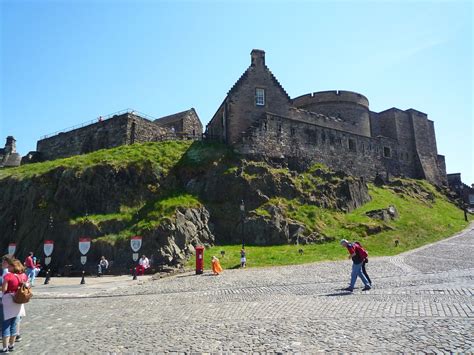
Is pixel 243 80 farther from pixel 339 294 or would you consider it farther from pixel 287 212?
pixel 339 294

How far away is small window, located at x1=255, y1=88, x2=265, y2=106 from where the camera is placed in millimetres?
32906

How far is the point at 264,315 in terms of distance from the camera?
943cm

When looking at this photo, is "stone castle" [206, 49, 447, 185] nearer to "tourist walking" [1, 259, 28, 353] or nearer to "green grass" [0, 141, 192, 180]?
"green grass" [0, 141, 192, 180]

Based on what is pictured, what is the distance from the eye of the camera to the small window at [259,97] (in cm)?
3291

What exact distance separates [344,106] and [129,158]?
25.9m

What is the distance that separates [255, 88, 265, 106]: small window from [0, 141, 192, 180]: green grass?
7699mm

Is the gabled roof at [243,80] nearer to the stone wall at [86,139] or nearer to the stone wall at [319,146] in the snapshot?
the stone wall at [319,146]

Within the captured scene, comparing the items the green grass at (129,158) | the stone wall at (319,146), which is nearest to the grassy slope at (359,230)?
the stone wall at (319,146)

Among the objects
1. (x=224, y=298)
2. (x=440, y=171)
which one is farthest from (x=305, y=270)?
(x=440, y=171)

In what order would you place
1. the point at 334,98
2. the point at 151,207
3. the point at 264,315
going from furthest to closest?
the point at 334,98
the point at 151,207
the point at 264,315

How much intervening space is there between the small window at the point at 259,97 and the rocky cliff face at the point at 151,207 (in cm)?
624

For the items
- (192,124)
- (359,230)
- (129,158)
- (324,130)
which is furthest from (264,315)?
(192,124)

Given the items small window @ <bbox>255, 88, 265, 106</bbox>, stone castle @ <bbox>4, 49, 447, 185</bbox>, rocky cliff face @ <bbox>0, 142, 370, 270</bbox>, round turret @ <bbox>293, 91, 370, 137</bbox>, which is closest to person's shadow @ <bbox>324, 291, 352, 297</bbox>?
rocky cliff face @ <bbox>0, 142, 370, 270</bbox>

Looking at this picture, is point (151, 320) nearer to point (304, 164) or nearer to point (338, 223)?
point (338, 223)
